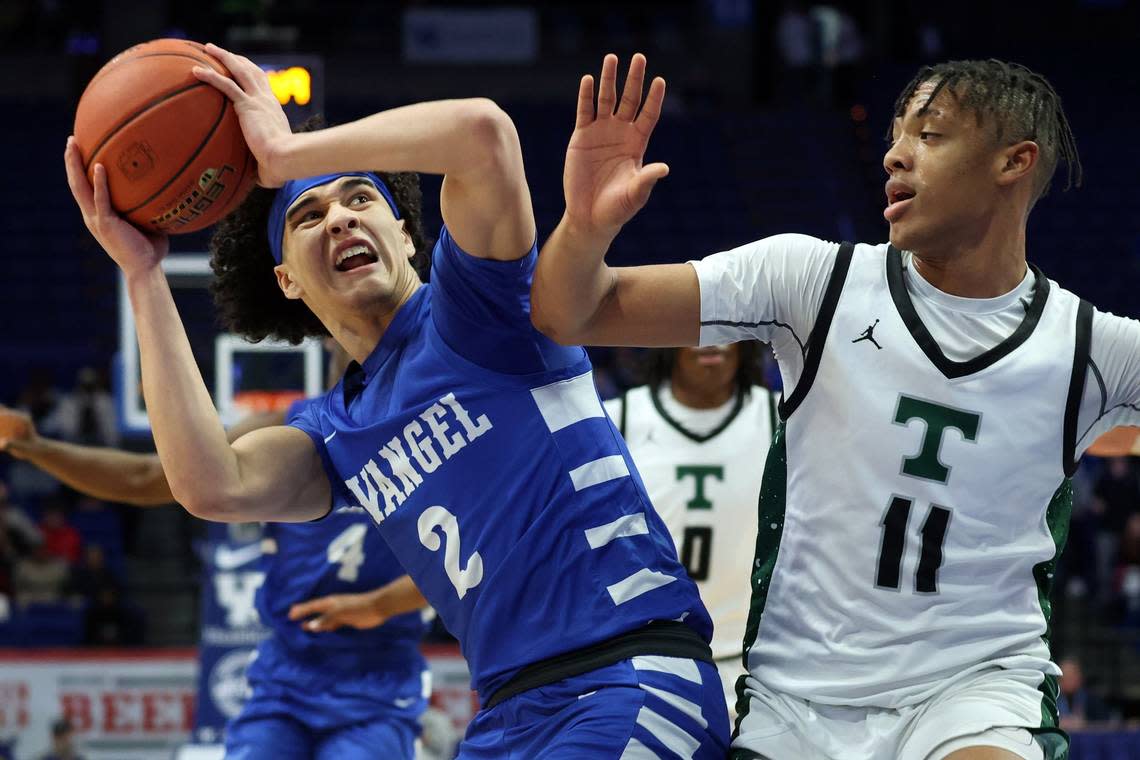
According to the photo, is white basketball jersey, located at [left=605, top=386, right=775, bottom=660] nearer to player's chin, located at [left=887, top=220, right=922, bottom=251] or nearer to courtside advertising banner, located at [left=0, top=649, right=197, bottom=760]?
player's chin, located at [left=887, top=220, right=922, bottom=251]

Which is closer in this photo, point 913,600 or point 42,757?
point 913,600

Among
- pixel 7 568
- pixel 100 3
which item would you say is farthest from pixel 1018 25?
pixel 7 568

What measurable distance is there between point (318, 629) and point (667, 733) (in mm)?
2408

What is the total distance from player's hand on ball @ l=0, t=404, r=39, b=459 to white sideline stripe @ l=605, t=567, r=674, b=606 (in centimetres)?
250

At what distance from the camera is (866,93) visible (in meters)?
20.4

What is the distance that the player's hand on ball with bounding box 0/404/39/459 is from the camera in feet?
15.5

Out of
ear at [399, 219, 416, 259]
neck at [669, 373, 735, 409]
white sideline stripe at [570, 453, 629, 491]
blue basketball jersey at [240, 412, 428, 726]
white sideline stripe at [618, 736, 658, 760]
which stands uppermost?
ear at [399, 219, 416, 259]

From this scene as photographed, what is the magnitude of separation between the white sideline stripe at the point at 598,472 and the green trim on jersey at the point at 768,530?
319 mm

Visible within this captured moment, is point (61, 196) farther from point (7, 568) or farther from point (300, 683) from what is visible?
point (300, 683)

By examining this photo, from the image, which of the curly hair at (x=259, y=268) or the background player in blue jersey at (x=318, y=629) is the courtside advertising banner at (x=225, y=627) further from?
the curly hair at (x=259, y=268)

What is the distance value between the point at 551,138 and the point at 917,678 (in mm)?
16305

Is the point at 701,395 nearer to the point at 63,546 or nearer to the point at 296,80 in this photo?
the point at 296,80

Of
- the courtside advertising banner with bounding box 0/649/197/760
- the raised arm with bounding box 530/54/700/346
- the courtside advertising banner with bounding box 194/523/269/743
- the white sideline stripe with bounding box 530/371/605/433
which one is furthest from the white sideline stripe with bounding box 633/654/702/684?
the courtside advertising banner with bounding box 0/649/197/760

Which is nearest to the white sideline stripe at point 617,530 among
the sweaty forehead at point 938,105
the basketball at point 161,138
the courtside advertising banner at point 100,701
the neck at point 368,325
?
the neck at point 368,325
